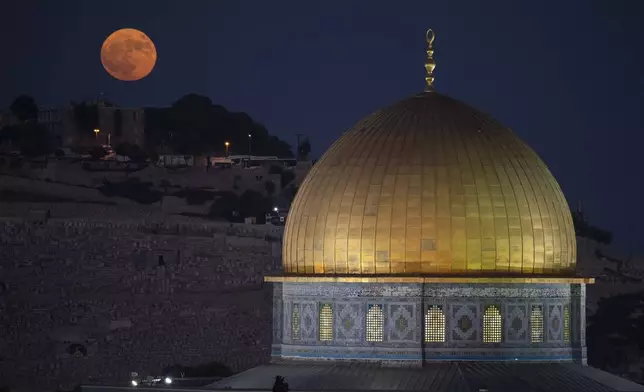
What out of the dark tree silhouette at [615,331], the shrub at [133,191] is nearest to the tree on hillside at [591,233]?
the dark tree silhouette at [615,331]

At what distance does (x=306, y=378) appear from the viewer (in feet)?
175

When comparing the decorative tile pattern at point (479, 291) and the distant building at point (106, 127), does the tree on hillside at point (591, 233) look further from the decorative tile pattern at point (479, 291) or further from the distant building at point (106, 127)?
the decorative tile pattern at point (479, 291)

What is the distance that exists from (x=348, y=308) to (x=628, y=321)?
200ft

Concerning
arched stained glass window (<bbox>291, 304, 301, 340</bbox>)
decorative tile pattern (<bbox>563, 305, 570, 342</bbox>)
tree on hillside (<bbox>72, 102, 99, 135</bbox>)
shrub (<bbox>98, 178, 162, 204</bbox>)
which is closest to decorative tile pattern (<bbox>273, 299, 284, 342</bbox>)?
arched stained glass window (<bbox>291, 304, 301, 340</bbox>)

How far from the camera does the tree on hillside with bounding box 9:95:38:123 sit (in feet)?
517

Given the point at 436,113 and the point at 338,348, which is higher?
the point at 436,113

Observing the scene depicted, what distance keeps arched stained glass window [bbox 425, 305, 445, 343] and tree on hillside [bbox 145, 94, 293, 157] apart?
103762 millimetres

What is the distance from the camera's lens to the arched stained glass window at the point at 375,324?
53.2 m

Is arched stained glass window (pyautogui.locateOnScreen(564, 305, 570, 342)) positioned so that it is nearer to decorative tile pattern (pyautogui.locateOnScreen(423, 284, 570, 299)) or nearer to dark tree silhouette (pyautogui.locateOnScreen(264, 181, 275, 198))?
decorative tile pattern (pyautogui.locateOnScreen(423, 284, 570, 299))

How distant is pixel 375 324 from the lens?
53.4 meters

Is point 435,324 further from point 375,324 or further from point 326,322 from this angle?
point 326,322

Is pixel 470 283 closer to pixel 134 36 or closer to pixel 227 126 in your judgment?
pixel 134 36

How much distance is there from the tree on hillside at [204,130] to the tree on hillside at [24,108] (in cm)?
766

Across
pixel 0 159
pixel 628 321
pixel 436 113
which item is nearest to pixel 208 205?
pixel 0 159
